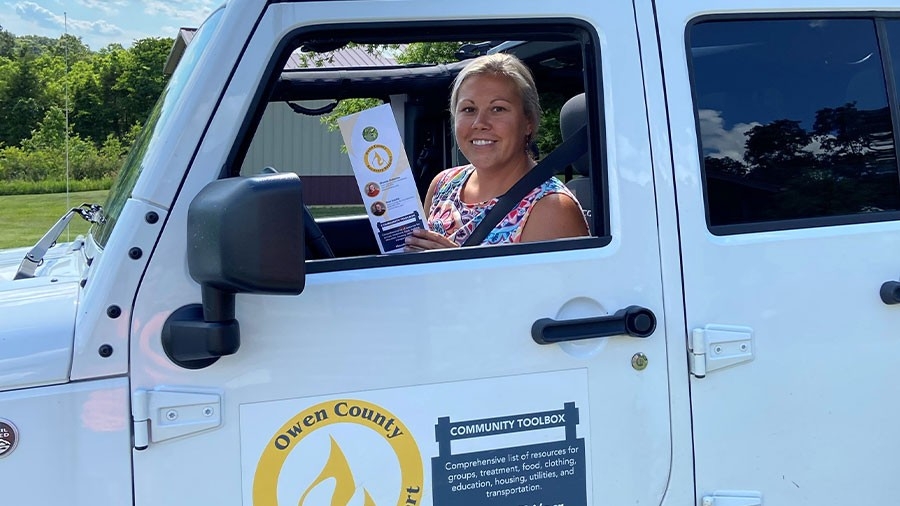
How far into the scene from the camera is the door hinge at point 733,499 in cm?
188

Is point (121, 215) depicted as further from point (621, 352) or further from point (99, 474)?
point (621, 352)

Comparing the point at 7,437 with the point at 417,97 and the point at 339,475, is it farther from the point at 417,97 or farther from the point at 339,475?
the point at 417,97

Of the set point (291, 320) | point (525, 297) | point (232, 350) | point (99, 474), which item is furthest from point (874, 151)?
point (99, 474)

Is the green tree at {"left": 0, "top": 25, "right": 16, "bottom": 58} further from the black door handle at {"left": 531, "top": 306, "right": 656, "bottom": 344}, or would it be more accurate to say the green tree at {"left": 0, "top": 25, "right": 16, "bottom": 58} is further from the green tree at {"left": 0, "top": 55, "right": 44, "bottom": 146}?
the black door handle at {"left": 531, "top": 306, "right": 656, "bottom": 344}

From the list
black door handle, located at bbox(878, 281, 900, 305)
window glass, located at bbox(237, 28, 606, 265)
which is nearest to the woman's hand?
window glass, located at bbox(237, 28, 606, 265)

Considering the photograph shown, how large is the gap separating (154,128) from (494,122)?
102 cm

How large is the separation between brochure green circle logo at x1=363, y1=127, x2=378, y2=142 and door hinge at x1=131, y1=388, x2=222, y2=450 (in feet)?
2.36

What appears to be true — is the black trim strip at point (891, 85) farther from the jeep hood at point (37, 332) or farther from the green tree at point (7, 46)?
the green tree at point (7, 46)

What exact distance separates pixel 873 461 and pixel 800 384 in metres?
0.30

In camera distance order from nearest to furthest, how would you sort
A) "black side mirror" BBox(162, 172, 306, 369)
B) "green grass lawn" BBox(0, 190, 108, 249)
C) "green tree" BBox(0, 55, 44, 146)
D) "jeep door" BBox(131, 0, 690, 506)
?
"black side mirror" BBox(162, 172, 306, 369)
"jeep door" BBox(131, 0, 690, 506)
"green grass lawn" BBox(0, 190, 108, 249)
"green tree" BBox(0, 55, 44, 146)

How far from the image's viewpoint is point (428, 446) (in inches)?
68.1

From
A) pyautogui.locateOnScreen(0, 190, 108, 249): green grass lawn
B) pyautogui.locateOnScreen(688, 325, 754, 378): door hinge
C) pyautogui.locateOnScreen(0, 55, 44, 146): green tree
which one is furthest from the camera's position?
pyautogui.locateOnScreen(0, 55, 44, 146): green tree

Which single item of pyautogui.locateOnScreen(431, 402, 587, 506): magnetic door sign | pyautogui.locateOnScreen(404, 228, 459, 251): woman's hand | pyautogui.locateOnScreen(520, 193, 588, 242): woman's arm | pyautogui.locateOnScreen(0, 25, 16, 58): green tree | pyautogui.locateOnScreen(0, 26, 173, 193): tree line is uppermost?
pyautogui.locateOnScreen(0, 25, 16, 58): green tree

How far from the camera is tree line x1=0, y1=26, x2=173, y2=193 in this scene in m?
3.64
